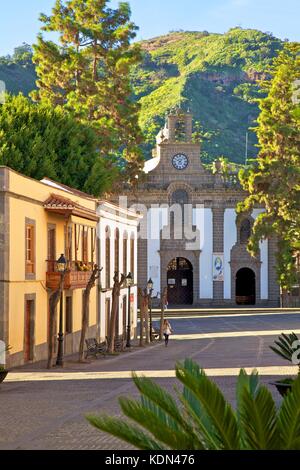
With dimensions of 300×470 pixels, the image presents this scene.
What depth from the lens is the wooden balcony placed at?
111 feet

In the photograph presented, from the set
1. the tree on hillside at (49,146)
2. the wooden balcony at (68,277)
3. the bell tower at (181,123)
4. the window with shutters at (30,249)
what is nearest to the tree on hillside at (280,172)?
the bell tower at (181,123)

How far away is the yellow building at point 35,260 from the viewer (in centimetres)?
2917

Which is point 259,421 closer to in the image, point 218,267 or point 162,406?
point 162,406

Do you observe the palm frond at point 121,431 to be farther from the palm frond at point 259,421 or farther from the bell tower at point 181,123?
the bell tower at point 181,123

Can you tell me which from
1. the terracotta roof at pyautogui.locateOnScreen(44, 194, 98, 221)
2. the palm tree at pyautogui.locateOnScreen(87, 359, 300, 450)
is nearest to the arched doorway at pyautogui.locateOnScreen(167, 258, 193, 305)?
the terracotta roof at pyautogui.locateOnScreen(44, 194, 98, 221)

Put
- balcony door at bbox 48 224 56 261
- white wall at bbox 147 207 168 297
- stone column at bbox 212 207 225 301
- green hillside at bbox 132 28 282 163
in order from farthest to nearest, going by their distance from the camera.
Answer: green hillside at bbox 132 28 282 163 < white wall at bbox 147 207 168 297 < stone column at bbox 212 207 225 301 < balcony door at bbox 48 224 56 261

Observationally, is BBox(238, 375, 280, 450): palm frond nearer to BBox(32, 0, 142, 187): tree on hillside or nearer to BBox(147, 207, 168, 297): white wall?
BBox(32, 0, 142, 187): tree on hillside

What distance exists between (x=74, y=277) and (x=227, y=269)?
147 ft

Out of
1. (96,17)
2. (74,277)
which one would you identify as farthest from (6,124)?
(74,277)

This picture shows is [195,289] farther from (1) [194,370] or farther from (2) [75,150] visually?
(1) [194,370]

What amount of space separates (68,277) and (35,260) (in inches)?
99.2

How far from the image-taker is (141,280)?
80562mm
